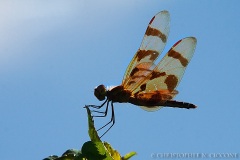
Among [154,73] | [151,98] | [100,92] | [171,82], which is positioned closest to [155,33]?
[154,73]

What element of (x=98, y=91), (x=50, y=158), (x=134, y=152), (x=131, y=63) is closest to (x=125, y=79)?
(x=131, y=63)

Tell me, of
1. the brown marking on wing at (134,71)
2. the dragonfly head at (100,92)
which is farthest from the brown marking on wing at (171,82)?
the dragonfly head at (100,92)

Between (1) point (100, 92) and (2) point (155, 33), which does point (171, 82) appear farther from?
(1) point (100, 92)

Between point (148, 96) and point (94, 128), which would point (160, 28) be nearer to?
point (148, 96)

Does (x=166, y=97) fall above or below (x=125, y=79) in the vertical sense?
below

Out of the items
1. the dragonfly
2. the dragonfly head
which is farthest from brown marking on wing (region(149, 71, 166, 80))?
the dragonfly head

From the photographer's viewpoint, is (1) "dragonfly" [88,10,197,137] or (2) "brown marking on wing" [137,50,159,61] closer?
(1) "dragonfly" [88,10,197,137]

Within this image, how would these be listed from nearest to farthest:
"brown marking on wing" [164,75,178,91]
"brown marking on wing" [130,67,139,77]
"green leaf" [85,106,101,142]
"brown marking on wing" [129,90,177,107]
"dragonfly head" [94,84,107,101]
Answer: "green leaf" [85,106,101,142], "dragonfly head" [94,84,107,101], "brown marking on wing" [129,90,177,107], "brown marking on wing" [164,75,178,91], "brown marking on wing" [130,67,139,77]

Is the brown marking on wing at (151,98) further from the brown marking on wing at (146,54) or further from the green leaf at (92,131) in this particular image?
the green leaf at (92,131)

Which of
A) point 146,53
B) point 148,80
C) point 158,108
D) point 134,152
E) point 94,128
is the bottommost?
point 134,152

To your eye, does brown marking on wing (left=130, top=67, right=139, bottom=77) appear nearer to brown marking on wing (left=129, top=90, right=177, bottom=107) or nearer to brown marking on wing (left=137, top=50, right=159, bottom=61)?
brown marking on wing (left=137, top=50, right=159, bottom=61)
